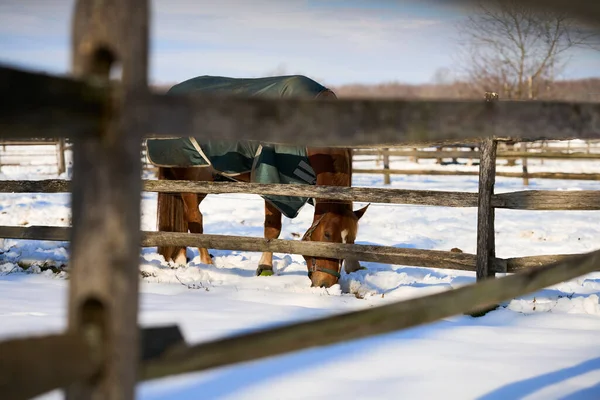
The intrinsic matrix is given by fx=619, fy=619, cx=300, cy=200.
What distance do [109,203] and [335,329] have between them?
24.1 inches

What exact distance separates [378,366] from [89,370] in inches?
78.5

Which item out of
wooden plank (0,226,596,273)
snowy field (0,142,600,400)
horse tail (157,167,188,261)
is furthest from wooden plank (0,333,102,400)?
horse tail (157,167,188,261)

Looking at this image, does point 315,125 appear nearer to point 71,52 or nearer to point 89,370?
point 71,52

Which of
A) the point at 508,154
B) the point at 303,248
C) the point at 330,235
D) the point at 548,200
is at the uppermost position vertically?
the point at 508,154

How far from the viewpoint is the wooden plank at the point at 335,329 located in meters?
1.29

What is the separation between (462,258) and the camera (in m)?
5.03

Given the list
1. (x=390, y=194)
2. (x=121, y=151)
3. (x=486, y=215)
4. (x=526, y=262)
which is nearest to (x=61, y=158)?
(x=390, y=194)

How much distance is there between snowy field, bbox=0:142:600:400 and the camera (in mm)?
2635

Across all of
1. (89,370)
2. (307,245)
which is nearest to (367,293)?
(307,245)

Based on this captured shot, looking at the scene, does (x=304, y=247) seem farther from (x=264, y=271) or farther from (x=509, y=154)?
(x=509, y=154)

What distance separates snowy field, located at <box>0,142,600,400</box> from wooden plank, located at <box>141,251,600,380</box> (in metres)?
0.37

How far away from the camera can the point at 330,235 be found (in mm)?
5621

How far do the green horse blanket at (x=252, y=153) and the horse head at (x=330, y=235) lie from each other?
592 mm

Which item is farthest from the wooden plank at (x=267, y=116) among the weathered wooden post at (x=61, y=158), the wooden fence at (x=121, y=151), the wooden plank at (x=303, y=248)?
the weathered wooden post at (x=61, y=158)
